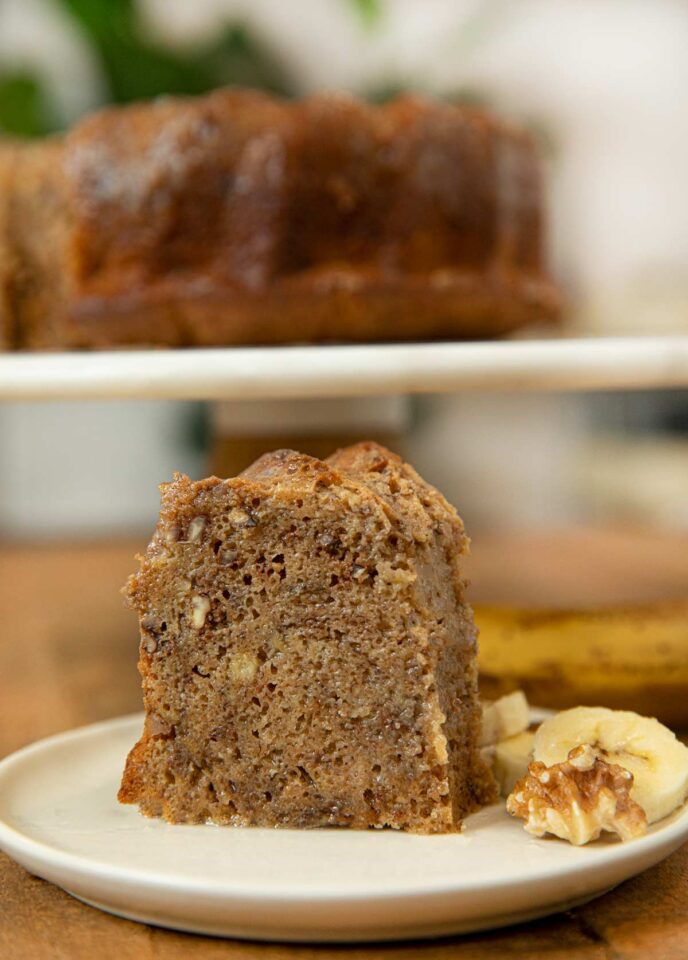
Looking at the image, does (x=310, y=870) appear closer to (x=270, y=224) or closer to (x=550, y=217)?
(x=270, y=224)

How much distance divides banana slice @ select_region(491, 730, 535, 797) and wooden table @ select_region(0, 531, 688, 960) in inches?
3.7

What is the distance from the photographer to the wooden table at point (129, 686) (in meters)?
0.58

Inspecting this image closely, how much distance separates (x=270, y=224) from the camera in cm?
97

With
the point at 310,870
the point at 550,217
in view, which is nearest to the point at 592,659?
the point at 310,870

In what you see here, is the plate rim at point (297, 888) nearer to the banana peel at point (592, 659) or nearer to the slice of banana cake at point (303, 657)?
the slice of banana cake at point (303, 657)

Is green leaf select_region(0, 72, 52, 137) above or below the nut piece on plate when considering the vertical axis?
above

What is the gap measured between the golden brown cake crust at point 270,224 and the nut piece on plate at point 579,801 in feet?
1.45

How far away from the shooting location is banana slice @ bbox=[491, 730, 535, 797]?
74cm

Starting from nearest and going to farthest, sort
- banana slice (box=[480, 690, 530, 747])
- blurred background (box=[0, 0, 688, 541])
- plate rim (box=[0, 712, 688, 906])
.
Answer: plate rim (box=[0, 712, 688, 906]), banana slice (box=[480, 690, 530, 747]), blurred background (box=[0, 0, 688, 541])

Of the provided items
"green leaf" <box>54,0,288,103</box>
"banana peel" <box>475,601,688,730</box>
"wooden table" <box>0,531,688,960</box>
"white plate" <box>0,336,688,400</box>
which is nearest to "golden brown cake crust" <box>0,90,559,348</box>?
"white plate" <box>0,336,688,400</box>

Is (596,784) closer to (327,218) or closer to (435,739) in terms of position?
(435,739)

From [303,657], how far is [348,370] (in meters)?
0.21

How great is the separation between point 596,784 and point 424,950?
0.13 metres

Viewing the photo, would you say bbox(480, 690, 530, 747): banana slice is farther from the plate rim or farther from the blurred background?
the blurred background
